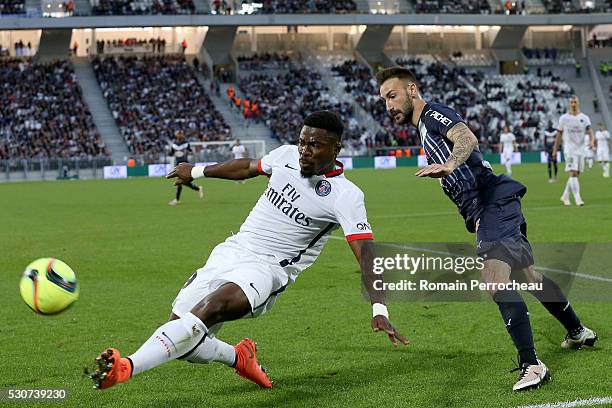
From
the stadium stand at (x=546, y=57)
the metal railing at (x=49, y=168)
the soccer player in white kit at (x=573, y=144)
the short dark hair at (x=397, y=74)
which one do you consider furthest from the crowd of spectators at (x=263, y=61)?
the short dark hair at (x=397, y=74)

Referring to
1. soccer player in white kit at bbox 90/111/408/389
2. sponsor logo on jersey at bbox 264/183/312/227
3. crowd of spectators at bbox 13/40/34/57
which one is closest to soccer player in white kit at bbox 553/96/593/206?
soccer player in white kit at bbox 90/111/408/389

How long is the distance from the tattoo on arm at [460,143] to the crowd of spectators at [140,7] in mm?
58515

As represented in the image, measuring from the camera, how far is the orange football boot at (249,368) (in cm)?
622

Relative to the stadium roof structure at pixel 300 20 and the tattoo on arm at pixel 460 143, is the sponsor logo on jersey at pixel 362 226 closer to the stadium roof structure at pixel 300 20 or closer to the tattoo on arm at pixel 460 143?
the tattoo on arm at pixel 460 143

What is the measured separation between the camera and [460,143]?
6188mm

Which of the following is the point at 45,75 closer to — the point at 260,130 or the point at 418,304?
the point at 260,130

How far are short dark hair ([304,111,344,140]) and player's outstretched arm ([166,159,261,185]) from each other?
73cm

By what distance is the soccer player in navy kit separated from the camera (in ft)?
20.6

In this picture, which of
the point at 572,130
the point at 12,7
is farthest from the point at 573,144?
the point at 12,7

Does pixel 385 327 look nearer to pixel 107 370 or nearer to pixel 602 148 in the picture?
pixel 107 370

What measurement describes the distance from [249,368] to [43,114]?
5134 centimetres

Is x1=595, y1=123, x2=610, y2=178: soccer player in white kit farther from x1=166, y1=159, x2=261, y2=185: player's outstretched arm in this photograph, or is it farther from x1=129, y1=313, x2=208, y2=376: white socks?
x1=129, y1=313, x2=208, y2=376: white socks

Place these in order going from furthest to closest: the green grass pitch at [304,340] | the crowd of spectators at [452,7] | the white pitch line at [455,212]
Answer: the crowd of spectators at [452,7]
the white pitch line at [455,212]
the green grass pitch at [304,340]

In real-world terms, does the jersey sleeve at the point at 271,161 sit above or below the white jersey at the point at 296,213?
→ above
